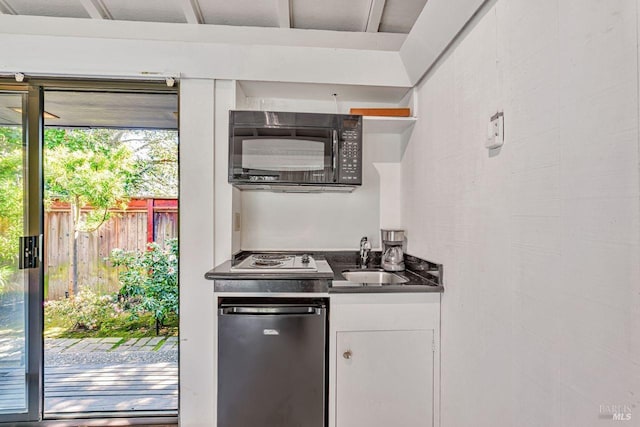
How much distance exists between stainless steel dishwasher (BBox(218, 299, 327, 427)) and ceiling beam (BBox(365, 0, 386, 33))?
5.62ft

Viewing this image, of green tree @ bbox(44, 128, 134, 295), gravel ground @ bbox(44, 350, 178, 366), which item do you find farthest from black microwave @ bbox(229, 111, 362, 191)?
gravel ground @ bbox(44, 350, 178, 366)

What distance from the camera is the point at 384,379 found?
1618 millimetres

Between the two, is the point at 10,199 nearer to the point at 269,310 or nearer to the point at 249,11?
the point at 269,310

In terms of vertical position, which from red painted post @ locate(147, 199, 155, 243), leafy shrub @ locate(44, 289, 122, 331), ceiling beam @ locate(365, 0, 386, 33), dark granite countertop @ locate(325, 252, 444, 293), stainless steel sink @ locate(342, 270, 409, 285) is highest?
ceiling beam @ locate(365, 0, 386, 33)

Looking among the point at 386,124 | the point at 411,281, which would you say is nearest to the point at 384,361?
the point at 411,281

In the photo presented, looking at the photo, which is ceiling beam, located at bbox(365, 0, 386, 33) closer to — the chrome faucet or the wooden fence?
the chrome faucet

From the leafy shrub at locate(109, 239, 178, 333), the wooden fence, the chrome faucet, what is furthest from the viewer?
the leafy shrub at locate(109, 239, 178, 333)

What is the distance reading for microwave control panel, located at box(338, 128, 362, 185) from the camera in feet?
6.16

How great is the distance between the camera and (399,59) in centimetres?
196

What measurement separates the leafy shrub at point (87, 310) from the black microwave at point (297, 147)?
78.3 inches

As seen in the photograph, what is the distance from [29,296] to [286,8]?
2248 millimetres

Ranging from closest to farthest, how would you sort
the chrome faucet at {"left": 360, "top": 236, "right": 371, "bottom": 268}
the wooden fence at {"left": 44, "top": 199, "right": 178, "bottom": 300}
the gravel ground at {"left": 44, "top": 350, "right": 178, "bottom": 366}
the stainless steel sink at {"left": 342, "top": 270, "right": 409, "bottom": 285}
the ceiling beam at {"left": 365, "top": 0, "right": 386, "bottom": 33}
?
the ceiling beam at {"left": 365, "top": 0, "right": 386, "bottom": 33}
the stainless steel sink at {"left": 342, "top": 270, "right": 409, "bottom": 285}
the chrome faucet at {"left": 360, "top": 236, "right": 371, "bottom": 268}
the gravel ground at {"left": 44, "top": 350, "right": 178, "bottom": 366}
the wooden fence at {"left": 44, "top": 199, "right": 178, "bottom": 300}

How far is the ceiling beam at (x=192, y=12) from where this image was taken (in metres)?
1.84

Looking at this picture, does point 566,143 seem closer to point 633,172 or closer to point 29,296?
point 633,172
